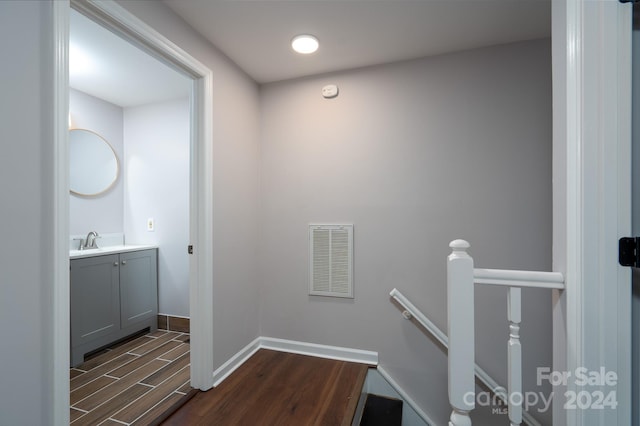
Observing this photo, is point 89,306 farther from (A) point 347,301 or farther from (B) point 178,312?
(A) point 347,301

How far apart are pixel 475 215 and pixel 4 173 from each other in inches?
96.4

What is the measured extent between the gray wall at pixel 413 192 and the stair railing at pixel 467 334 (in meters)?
1.03

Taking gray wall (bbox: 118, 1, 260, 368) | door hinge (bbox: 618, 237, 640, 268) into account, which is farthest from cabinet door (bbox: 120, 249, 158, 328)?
door hinge (bbox: 618, 237, 640, 268)

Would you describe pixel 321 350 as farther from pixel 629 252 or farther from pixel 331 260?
pixel 629 252

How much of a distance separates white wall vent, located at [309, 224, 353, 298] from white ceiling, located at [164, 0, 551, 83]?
4.41 feet

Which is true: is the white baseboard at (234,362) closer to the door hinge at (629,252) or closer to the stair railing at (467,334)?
the stair railing at (467,334)

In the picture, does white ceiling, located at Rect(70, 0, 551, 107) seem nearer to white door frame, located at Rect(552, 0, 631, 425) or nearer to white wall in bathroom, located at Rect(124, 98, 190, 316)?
white wall in bathroom, located at Rect(124, 98, 190, 316)

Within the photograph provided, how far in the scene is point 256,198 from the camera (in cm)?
249

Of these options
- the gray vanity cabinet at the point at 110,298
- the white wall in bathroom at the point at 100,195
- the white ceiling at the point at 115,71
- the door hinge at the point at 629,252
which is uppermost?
the white ceiling at the point at 115,71

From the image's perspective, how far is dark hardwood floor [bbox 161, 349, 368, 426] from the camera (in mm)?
1569

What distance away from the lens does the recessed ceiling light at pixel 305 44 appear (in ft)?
6.07

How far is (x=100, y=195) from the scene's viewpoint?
2902mm

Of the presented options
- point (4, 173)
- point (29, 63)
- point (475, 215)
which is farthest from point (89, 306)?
point (475, 215)

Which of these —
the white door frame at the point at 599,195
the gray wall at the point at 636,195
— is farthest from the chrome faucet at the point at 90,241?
the gray wall at the point at 636,195
